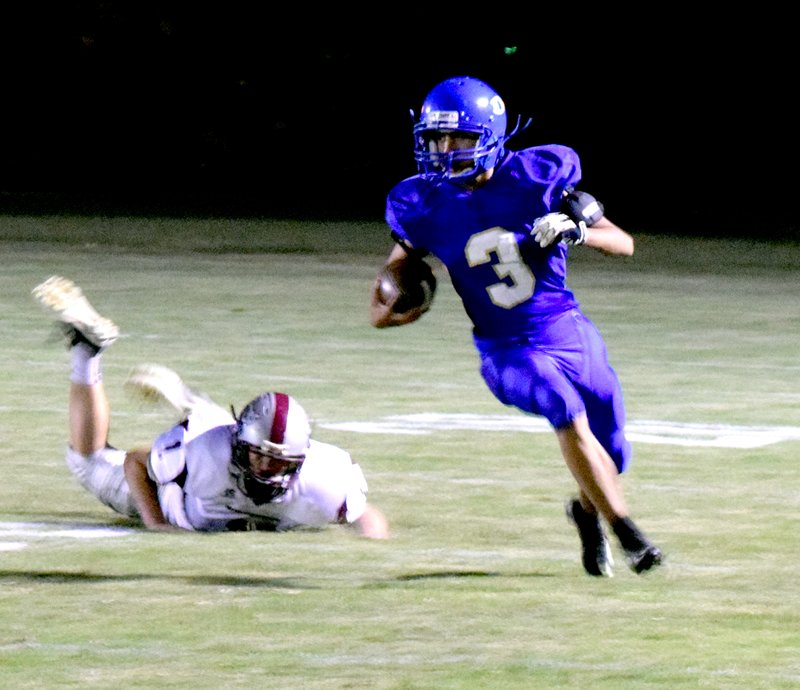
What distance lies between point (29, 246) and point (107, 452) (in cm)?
1375

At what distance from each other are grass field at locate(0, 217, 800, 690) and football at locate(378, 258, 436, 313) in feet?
2.53

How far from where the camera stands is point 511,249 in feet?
19.9

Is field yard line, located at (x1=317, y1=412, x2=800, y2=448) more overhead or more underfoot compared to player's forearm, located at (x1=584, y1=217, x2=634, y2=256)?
Answer: more underfoot

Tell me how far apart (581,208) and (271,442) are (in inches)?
46.9

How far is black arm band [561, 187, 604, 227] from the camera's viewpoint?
233 inches

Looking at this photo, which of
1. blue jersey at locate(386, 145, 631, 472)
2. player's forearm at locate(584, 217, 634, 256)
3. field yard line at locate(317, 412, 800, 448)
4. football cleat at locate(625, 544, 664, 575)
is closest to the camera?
football cleat at locate(625, 544, 664, 575)

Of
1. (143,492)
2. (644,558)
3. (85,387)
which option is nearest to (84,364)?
(85,387)

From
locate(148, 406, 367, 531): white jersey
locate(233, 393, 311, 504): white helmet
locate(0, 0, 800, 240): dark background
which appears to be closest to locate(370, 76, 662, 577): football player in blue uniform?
locate(233, 393, 311, 504): white helmet

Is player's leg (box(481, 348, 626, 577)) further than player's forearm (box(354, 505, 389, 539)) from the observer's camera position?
No

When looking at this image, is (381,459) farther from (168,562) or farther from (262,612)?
(262,612)

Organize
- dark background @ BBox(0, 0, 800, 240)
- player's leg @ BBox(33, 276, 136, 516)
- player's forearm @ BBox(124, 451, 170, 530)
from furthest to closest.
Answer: dark background @ BBox(0, 0, 800, 240)
player's leg @ BBox(33, 276, 136, 516)
player's forearm @ BBox(124, 451, 170, 530)

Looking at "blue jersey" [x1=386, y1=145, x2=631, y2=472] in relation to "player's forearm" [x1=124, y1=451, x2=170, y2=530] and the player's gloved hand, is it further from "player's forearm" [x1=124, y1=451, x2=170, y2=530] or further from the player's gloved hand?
"player's forearm" [x1=124, y1=451, x2=170, y2=530]

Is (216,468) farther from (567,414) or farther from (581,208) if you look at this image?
(581,208)

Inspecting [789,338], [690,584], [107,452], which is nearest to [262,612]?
[690,584]
